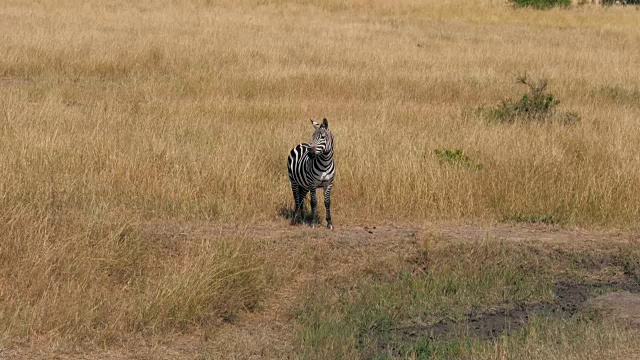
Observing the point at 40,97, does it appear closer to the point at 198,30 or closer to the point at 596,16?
the point at 198,30

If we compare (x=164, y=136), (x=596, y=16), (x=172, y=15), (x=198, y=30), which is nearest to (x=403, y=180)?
(x=164, y=136)

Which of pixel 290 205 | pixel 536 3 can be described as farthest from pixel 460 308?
pixel 536 3

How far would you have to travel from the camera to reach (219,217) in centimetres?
893

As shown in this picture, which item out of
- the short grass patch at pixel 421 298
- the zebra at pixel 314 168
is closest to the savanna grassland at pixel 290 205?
the short grass patch at pixel 421 298

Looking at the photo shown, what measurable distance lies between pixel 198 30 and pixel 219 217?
15023 millimetres

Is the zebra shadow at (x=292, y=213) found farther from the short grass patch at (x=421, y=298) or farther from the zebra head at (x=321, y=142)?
the short grass patch at (x=421, y=298)

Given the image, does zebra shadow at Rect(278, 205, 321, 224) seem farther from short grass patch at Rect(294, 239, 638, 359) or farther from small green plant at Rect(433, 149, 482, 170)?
small green plant at Rect(433, 149, 482, 170)

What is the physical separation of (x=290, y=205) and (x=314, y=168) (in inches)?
52.7

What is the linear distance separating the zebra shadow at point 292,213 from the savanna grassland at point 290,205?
2.5 inches

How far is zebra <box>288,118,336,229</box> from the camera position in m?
8.15

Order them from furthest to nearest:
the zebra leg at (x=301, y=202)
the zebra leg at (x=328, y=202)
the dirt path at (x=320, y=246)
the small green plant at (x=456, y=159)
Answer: the small green plant at (x=456, y=159), the zebra leg at (x=301, y=202), the zebra leg at (x=328, y=202), the dirt path at (x=320, y=246)

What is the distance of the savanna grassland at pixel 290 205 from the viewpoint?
6.36 m

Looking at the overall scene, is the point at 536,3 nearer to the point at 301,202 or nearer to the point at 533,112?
the point at 533,112

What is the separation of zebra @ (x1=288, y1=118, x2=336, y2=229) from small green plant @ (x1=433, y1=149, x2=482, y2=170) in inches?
85.1
